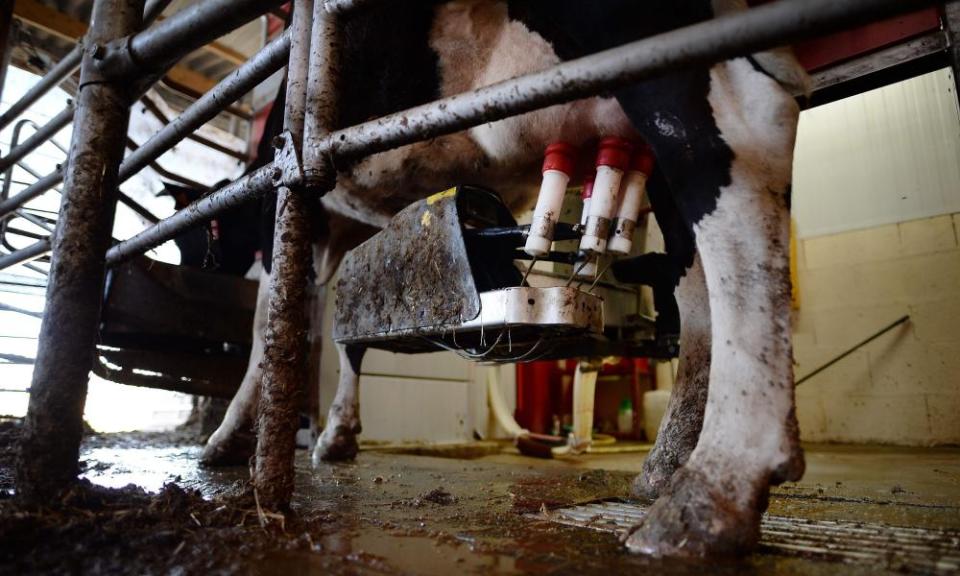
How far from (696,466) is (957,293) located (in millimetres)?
4781

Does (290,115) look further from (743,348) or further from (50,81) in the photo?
(50,81)

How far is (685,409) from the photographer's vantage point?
130 centimetres

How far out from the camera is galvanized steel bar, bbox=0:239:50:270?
2064 millimetres

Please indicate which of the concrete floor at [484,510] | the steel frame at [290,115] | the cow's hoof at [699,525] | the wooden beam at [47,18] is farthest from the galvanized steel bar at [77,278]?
the wooden beam at [47,18]

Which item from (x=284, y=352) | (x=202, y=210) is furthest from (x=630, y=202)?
→ (x=202, y=210)

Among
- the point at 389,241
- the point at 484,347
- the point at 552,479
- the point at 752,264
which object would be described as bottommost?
the point at 552,479

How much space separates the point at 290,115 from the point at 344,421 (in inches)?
61.1

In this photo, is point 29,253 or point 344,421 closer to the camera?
point 29,253

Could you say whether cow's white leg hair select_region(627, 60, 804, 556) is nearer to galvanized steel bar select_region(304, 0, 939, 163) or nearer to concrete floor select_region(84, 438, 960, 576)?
concrete floor select_region(84, 438, 960, 576)

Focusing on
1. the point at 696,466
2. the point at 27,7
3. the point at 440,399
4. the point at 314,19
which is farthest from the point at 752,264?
the point at 27,7

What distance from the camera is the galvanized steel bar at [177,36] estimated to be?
107cm

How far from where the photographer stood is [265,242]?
2.49 meters

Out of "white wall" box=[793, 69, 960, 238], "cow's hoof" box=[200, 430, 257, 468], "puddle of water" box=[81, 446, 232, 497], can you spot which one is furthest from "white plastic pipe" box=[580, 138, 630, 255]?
"white wall" box=[793, 69, 960, 238]

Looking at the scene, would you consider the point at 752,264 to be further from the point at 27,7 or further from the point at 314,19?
the point at 27,7
